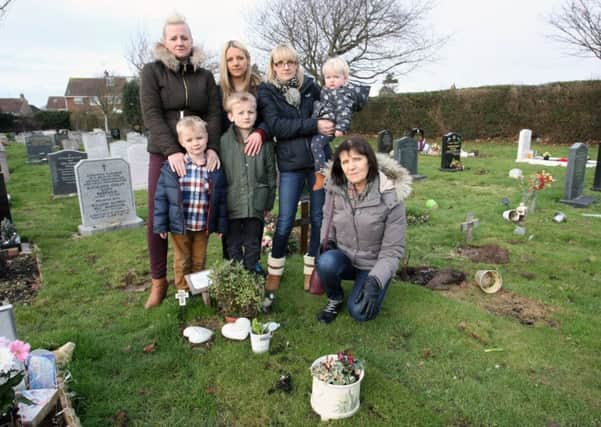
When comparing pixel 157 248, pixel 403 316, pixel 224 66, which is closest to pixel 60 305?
pixel 157 248

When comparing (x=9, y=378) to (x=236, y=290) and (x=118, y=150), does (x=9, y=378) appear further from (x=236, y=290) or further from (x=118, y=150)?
(x=118, y=150)

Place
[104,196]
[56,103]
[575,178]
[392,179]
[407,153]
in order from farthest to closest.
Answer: [56,103] → [407,153] → [575,178] → [104,196] → [392,179]

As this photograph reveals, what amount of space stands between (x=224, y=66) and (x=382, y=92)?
23.5 metres

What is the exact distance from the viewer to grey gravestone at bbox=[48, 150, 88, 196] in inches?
372

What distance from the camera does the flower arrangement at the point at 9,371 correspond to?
1811mm

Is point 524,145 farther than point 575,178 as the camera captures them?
Yes

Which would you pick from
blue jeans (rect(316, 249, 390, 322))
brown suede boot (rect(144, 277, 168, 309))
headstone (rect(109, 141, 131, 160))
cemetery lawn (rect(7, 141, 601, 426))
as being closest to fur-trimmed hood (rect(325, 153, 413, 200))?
blue jeans (rect(316, 249, 390, 322))

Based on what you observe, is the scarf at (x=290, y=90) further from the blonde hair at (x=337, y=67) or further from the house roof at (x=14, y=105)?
the house roof at (x=14, y=105)

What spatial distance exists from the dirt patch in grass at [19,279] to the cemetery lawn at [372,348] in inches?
5.6

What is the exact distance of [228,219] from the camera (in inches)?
142

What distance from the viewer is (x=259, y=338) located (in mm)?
2922

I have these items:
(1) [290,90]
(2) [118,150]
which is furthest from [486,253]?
(2) [118,150]

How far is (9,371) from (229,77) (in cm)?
257

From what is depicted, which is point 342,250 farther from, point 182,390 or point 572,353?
point 572,353
